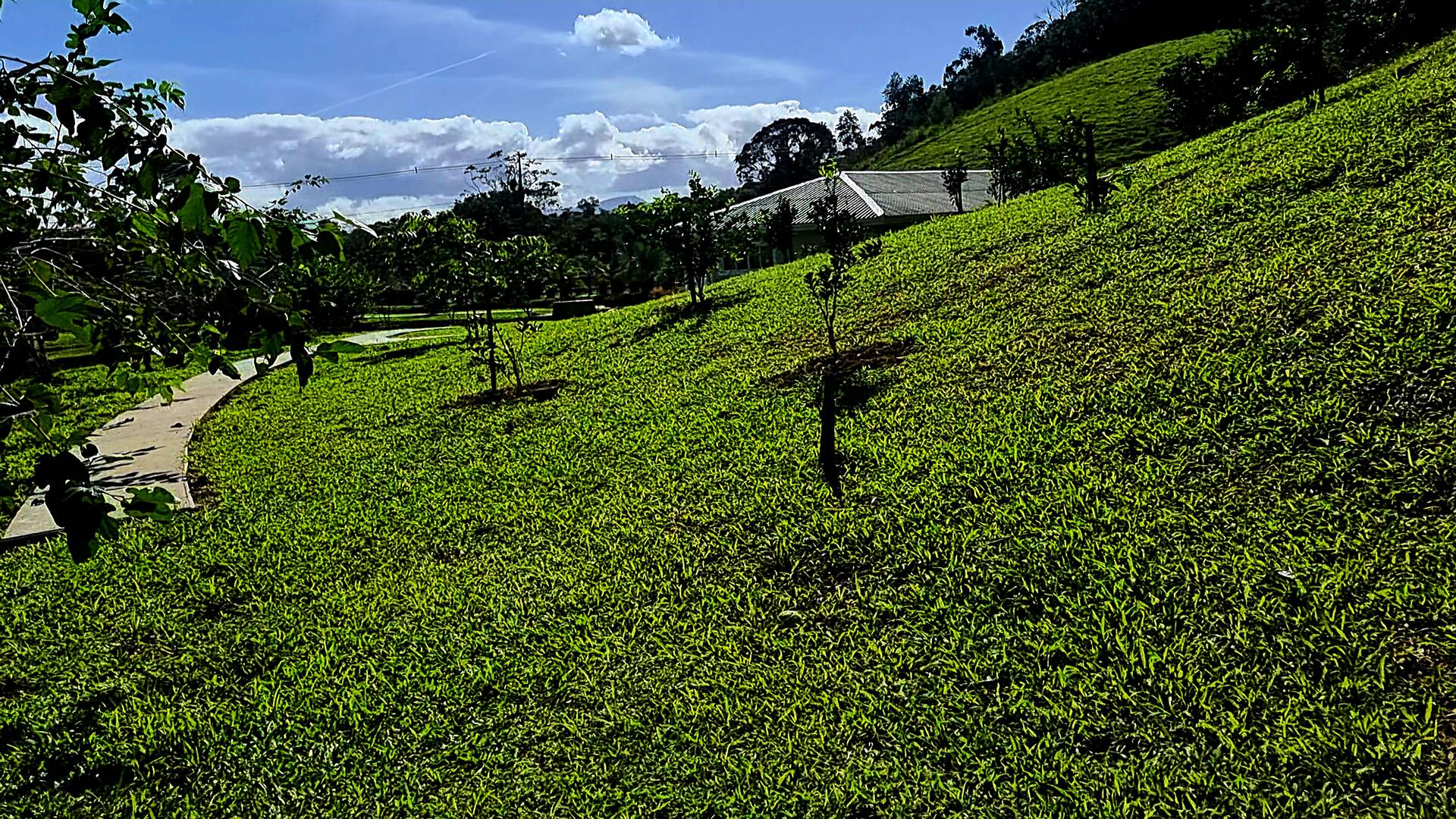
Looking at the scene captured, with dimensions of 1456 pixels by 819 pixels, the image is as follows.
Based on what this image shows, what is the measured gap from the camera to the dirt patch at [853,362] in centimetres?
662

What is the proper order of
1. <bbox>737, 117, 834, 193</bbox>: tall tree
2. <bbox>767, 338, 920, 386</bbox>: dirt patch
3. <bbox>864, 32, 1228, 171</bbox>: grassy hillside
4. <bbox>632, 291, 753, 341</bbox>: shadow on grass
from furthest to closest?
1. <bbox>737, 117, 834, 193</bbox>: tall tree
2. <bbox>864, 32, 1228, 171</bbox>: grassy hillside
3. <bbox>632, 291, 753, 341</bbox>: shadow on grass
4. <bbox>767, 338, 920, 386</bbox>: dirt patch

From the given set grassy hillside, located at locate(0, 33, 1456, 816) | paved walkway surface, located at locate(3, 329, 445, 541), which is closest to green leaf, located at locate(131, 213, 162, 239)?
grassy hillside, located at locate(0, 33, 1456, 816)

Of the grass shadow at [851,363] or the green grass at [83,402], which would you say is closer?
the grass shadow at [851,363]

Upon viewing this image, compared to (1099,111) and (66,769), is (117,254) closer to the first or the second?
(66,769)

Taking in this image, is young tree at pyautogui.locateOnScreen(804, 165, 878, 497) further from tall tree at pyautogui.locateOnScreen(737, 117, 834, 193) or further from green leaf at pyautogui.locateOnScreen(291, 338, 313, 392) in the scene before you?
tall tree at pyautogui.locateOnScreen(737, 117, 834, 193)

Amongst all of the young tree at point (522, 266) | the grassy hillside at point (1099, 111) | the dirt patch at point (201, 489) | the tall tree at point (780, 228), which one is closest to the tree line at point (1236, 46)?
the grassy hillside at point (1099, 111)

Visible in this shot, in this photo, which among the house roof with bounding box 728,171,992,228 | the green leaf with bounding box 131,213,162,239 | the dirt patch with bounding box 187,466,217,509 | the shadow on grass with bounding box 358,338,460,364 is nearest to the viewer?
the green leaf with bounding box 131,213,162,239

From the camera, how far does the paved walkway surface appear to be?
6.25 meters

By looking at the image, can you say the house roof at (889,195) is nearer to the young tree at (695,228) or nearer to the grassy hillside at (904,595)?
the young tree at (695,228)

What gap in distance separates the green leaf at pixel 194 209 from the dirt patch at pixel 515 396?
24.0 feet

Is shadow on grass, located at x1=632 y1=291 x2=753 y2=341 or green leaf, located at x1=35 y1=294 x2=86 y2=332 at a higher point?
green leaf, located at x1=35 y1=294 x2=86 y2=332

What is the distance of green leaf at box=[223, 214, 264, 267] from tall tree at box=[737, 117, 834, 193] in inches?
2803

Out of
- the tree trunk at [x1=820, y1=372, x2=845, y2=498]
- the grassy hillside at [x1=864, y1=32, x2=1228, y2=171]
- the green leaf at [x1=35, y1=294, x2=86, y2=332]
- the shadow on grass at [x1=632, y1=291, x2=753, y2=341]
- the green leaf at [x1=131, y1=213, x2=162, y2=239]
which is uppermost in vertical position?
the grassy hillside at [x1=864, y1=32, x2=1228, y2=171]

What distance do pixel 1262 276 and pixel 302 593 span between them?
5.82 metres
